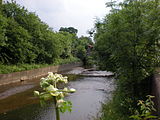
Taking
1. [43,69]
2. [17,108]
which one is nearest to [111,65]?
[17,108]

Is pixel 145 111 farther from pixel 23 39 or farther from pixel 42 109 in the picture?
pixel 23 39

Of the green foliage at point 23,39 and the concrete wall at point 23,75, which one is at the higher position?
the green foliage at point 23,39

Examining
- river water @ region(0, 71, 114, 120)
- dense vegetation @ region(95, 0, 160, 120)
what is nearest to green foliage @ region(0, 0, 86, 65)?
river water @ region(0, 71, 114, 120)

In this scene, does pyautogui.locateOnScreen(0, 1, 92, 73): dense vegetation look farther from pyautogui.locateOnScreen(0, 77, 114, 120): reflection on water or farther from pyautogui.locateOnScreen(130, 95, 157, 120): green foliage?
pyautogui.locateOnScreen(130, 95, 157, 120): green foliage

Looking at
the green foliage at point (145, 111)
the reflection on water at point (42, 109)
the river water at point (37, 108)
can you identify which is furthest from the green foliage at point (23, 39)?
the green foliage at point (145, 111)

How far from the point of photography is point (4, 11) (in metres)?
17.3

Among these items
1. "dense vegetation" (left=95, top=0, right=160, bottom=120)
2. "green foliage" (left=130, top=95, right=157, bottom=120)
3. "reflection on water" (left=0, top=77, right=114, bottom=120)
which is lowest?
"reflection on water" (left=0, top=77, right=114, bottom=120)

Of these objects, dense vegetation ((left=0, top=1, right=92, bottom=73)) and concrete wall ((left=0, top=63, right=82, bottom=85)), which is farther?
dense vegetation ((left=0, top=1, right=92, bottom=73))

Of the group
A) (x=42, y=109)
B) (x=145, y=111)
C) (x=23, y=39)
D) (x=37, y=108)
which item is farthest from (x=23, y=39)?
(x=145, y=111)

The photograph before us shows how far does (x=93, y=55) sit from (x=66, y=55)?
69.7 feet

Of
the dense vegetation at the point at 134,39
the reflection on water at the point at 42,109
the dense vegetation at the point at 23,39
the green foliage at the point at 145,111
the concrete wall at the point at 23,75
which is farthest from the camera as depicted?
the dense vegetation at the point at 23,39

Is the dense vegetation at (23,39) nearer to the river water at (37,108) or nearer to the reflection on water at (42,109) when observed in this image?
the river water at (37,108)

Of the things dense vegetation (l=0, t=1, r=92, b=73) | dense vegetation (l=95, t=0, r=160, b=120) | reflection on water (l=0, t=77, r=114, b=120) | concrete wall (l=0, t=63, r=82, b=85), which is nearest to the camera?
dense vegetation (l=95, t=0, r=160, b=120)

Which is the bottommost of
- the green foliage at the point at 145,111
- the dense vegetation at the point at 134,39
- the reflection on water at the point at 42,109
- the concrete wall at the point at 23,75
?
the reflection on water at the point at 42,109
